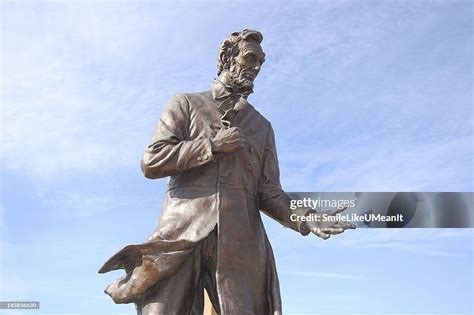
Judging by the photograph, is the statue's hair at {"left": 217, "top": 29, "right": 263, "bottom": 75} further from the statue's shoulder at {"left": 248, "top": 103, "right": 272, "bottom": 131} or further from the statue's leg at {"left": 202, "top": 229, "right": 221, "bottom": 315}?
the statue's leg at {"left": 202, "top": 229, "right": 221, "bottom": 315}

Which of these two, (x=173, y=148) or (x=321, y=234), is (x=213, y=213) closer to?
(x=173, y=148)

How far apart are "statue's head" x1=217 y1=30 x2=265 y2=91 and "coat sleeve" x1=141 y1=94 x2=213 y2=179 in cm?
50

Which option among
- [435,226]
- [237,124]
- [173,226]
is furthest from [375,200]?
[173,226]

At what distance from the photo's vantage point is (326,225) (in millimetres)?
5742

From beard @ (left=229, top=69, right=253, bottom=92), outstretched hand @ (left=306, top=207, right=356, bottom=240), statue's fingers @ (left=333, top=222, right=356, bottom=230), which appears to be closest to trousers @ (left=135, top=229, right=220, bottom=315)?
outstretched hand @ (left=306, top=207, right=356, bottom=240)

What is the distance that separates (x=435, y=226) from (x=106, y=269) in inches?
147

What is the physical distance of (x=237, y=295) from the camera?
5621 millimetres

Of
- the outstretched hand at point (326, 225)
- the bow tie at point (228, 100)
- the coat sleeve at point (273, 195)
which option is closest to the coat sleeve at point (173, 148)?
the bow tie at point (228, 100)

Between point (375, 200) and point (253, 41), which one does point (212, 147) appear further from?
point (375, 200)

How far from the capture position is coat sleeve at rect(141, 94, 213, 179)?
5738 mm

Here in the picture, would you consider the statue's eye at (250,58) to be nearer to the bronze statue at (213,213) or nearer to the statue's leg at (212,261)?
the bronze statue at (213,213)

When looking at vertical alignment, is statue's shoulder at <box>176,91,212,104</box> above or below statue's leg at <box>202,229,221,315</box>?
above

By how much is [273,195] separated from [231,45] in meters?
1.32

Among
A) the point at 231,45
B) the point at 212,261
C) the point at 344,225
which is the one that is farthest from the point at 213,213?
the point at 231,45
